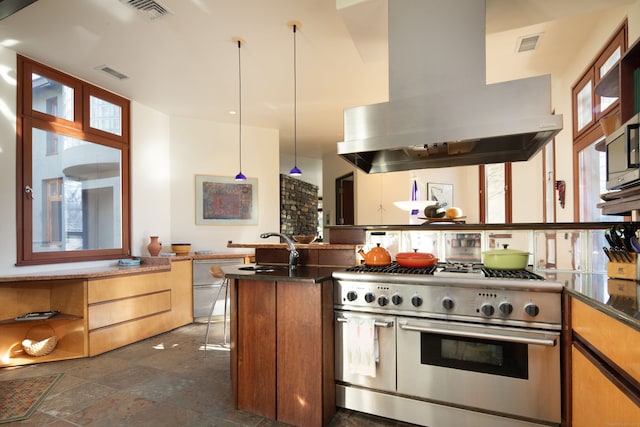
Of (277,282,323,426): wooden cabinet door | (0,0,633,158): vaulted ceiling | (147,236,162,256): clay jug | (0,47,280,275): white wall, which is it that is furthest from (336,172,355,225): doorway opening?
(277,282,323,426): wooden cabinet door

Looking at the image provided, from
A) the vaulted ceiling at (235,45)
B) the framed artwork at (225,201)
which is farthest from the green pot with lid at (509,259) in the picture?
the framed artwork at (225,201)

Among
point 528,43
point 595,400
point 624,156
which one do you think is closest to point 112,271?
point 595,400

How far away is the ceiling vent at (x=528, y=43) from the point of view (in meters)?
2.95

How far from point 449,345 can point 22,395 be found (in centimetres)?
302

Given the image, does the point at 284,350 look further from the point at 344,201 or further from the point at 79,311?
the point at 344,201

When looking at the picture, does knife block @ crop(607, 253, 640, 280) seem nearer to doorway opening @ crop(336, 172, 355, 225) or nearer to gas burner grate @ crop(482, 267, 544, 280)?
gas burner grate @ crop(482, 267, 544, 280)

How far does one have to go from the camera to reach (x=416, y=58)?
6.90ft

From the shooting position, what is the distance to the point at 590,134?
297cm

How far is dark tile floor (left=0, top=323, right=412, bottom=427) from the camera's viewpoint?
6.74 feet

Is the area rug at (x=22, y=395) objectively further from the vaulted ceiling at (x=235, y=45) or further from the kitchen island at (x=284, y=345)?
the vaulted ceiling at (x=235, y=45)

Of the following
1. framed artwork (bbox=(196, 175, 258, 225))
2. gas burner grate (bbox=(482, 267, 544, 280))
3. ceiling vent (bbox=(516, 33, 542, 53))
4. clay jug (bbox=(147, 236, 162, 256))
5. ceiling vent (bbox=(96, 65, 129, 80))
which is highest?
ceiling vent (bbox=(96, 65, 129, 80))

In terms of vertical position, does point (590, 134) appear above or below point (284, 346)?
above

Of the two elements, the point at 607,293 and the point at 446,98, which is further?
the point at 446,98

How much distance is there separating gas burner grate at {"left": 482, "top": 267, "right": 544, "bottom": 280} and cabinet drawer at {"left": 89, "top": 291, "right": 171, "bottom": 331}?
11.4ft
